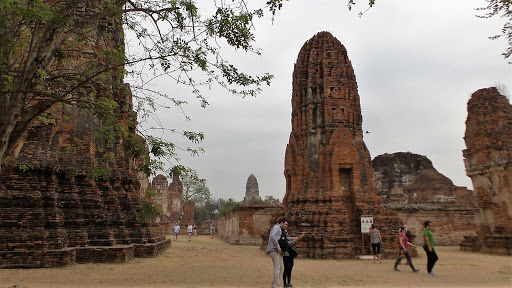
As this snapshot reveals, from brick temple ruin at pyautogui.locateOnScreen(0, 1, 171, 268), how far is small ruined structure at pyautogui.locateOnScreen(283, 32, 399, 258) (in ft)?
18.4

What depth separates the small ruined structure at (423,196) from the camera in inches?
A: 856

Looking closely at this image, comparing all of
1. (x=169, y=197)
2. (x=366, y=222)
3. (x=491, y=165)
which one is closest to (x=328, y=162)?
(x=366, y=222)

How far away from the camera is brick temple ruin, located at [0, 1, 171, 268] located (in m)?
8.67

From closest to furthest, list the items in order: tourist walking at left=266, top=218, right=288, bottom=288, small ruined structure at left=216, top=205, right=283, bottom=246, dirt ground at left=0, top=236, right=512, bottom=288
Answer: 1. tourist walking at left=266, top=218, right=288, bottom=288
2. dirt ground at left=0, top=236, right=512, bottom=288
3. small ruined structure at left=216, top=205, right=283, bottom=246

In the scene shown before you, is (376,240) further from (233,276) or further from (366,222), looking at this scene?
(233,276)

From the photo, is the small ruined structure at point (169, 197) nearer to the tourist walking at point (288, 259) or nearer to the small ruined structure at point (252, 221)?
the small ruined structure at point (252, 221)

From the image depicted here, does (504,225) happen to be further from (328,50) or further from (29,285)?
(29,285)

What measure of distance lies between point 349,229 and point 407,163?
2192cm

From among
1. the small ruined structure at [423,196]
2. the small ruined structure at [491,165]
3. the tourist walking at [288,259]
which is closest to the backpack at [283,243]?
the tourist walking at [288,259]

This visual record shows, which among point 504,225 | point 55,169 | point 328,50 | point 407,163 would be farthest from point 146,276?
point 407,163

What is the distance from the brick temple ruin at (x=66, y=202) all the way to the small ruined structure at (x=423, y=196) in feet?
50.3

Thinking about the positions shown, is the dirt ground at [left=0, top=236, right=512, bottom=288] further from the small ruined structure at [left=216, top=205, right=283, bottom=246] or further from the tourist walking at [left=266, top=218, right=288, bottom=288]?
the small ruined structure at [left=216, top=205, right=283, bottom=246]

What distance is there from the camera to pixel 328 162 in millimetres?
14242

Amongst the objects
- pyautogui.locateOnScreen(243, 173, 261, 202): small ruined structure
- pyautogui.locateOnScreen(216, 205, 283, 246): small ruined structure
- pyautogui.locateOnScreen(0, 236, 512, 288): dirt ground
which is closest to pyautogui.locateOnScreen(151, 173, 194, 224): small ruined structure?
pyautogui.locateOnScreen(216, 205, 283, 246): small ruined structure
